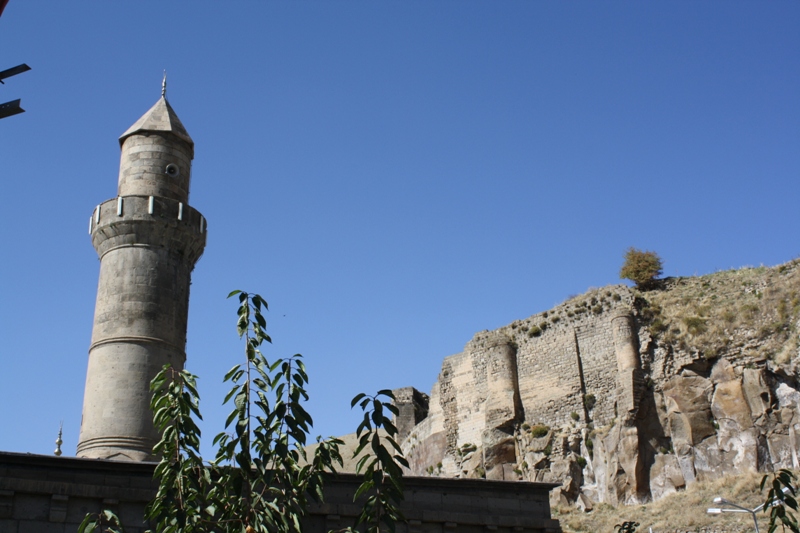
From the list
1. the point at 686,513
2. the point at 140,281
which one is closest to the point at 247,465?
the point at 140,281

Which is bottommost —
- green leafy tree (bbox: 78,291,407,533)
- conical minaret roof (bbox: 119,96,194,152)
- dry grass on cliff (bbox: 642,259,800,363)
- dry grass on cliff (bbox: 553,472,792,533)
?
green leafy tree (bbox: 78,291,407,533)

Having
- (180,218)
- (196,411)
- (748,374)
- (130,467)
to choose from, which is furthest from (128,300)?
(748,374)

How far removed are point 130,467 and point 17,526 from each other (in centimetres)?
146

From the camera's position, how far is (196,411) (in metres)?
10.3

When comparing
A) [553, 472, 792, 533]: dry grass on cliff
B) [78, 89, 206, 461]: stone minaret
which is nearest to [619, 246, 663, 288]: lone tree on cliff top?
[553, 472, 792, 533]: dry grass on cliff

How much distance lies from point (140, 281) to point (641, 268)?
24734 millimetres

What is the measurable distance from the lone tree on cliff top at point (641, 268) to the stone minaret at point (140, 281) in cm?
2292

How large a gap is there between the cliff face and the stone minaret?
2024 centimetres

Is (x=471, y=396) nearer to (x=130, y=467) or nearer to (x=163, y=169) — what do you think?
(x=163, y=169)

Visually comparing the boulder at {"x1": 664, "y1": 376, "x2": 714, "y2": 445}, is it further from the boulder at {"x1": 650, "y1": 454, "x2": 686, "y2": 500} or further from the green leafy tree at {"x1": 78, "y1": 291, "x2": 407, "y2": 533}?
the green leafy tree at {"x1": 78, "y1": 291, "x2": 407, "y2": 533}

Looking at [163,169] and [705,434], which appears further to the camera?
[705,434]

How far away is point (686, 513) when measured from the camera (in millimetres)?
30719

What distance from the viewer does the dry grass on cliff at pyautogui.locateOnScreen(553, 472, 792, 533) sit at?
1156 inches

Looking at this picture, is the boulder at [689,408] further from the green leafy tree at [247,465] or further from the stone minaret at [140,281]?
the green leafy tree at [247,465]
